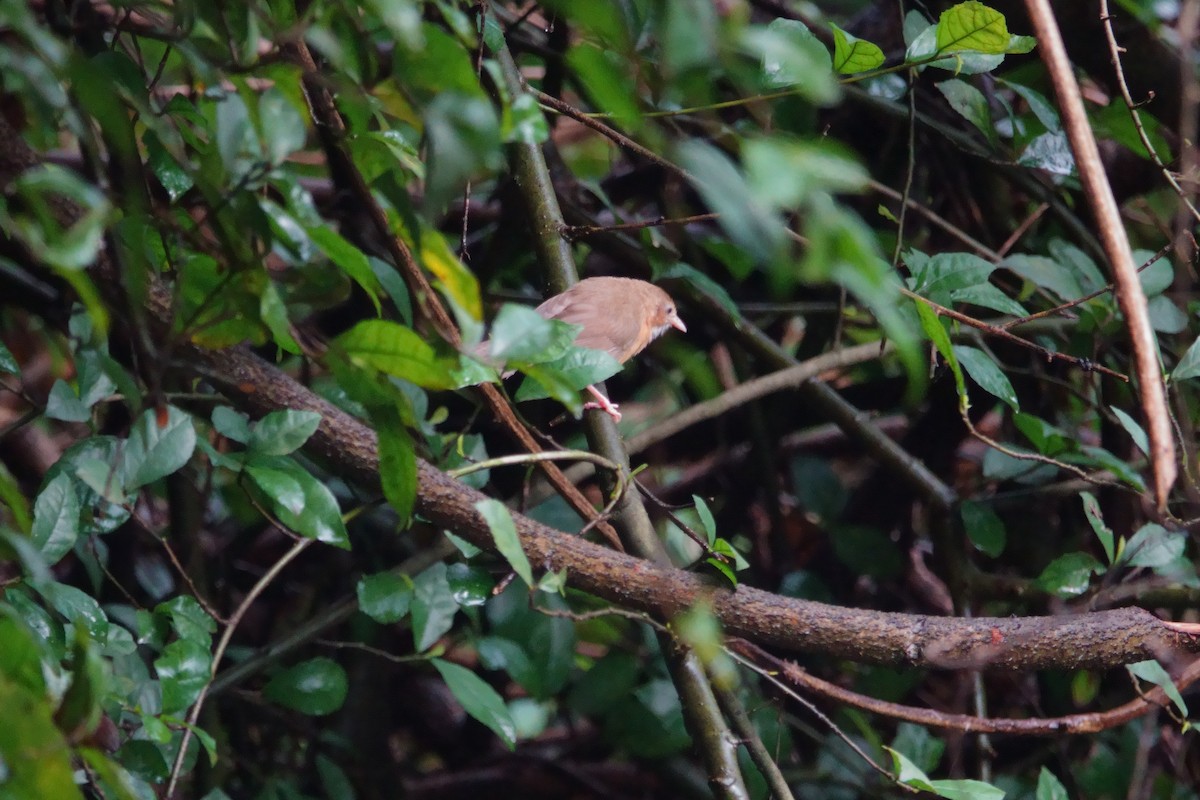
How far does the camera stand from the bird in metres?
2.65

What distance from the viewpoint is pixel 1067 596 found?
7.13 feet

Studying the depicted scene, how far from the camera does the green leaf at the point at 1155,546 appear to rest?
6.81 feet

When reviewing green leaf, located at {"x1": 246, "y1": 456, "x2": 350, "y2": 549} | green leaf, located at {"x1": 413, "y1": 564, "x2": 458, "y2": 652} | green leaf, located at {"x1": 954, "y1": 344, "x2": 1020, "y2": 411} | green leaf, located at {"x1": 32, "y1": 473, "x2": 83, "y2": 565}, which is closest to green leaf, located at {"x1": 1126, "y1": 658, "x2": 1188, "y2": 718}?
green leaf, located at {"x1": 954, "y1": 344, "x2": 1020, "y2": 411}

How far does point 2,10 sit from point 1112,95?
98.3 inches

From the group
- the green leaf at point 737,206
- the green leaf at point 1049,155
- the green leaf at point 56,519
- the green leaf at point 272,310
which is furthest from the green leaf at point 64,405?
the green leaf at point 1049,155

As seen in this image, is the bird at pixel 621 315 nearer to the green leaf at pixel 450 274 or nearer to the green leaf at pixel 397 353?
the green leaf at pixel 397 353

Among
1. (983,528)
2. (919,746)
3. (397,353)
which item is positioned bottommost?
(919,746)

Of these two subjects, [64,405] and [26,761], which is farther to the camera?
[64,405]

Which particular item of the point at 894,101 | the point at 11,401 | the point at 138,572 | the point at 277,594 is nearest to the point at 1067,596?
the point at 894,101

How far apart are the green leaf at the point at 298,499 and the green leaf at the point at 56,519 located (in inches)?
9.7

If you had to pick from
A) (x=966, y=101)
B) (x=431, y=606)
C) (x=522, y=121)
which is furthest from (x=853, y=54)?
(x=431, y=606)

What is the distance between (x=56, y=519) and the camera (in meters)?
1.54

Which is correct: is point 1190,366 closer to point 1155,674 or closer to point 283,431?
point 1155,674

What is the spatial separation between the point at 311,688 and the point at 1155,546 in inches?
61.7
